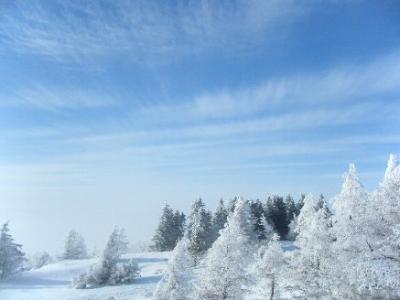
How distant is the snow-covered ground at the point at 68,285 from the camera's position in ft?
181

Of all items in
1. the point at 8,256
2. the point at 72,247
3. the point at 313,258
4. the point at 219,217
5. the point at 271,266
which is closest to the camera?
the point at 313,258

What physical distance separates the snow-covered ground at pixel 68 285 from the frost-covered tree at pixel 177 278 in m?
13.9

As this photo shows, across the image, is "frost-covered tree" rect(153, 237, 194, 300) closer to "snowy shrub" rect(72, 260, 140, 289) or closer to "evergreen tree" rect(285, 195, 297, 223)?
"snowy shrub" rect(72, 260, 140, 289)

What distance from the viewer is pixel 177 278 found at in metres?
38.8

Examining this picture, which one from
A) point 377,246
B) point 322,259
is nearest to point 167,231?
point 322,259

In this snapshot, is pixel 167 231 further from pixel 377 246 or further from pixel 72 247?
pixel 377 246

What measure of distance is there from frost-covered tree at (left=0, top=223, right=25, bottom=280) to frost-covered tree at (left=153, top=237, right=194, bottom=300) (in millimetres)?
47383

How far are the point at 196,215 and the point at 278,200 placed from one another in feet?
88.5

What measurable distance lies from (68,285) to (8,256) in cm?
1525

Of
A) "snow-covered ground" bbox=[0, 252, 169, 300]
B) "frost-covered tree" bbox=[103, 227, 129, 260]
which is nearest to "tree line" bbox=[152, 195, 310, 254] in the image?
"snow-covered ground" bbox=[0, 252, 169, 300]

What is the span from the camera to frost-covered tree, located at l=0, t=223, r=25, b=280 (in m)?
75.7

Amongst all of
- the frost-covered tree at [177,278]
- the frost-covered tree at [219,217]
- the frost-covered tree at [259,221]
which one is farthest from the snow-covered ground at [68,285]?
the frost-covered tree at [259,221]

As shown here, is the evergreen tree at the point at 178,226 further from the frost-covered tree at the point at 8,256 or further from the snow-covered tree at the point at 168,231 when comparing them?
the frost-covered tree at the point at 8,256

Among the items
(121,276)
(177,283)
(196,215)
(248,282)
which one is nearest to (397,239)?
(248,282)
